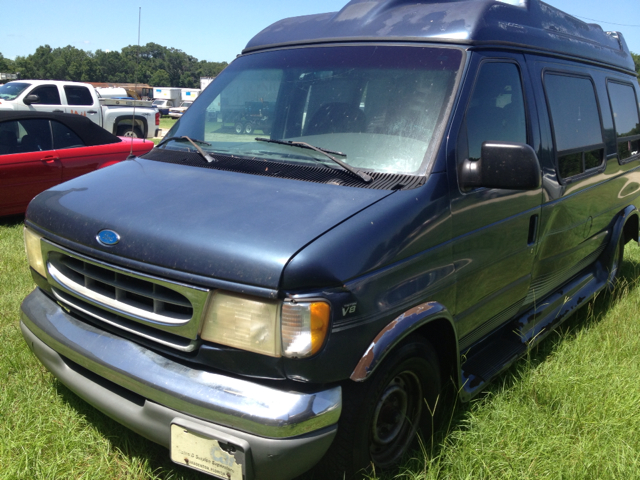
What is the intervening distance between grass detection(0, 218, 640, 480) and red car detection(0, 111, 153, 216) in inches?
143

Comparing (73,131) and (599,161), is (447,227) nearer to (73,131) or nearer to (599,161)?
(599,161)

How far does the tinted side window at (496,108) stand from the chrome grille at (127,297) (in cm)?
158

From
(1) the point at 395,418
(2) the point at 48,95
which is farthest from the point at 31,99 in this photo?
(1) the point at 395,418

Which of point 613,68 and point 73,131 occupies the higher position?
point 613,68

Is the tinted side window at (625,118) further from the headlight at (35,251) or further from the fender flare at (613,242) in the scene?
the headlight at (35,251)

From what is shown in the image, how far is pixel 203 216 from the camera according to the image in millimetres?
2330

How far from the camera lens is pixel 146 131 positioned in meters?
17.5

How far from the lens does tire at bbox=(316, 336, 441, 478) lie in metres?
2.27

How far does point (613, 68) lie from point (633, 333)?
2.28 m

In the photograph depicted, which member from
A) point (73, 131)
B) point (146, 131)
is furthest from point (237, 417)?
point (146, 131)

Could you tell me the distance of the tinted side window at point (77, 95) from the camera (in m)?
15.9

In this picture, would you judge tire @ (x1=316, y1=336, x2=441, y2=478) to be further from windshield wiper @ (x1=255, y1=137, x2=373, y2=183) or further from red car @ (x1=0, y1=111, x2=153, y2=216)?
red car @ (x1=0, y1=111, x2=153, y2=216)

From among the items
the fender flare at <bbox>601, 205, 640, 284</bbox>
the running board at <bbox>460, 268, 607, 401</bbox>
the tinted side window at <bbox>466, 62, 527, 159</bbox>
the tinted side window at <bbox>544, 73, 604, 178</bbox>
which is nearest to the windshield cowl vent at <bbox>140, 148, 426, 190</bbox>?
the tinted side window at <bbox>466, 62, 527, 159</bbox>

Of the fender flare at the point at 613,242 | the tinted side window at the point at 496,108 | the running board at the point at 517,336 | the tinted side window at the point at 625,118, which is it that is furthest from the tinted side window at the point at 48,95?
the tinted side window at the point at 496,108
